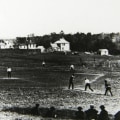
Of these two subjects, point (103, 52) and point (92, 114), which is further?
point (103, 52)

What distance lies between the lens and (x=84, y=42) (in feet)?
440

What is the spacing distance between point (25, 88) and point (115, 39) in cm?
9859

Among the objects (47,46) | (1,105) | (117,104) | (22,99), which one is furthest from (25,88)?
(47,46)

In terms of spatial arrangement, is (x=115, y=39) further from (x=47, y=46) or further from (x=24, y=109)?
(x=24, y=109)

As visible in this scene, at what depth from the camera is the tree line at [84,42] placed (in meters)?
123

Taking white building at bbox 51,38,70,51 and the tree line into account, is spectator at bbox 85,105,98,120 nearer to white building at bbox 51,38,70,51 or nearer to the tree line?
the tree line

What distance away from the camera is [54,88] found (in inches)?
1316

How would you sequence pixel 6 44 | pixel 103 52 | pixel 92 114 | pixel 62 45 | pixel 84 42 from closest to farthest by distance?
1. pixel 92 114
2. pixel 103 52
3. pixel 84 42
4. pixel 62 45
5. pixel 6 44

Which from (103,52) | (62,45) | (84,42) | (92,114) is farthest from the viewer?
(62,45)

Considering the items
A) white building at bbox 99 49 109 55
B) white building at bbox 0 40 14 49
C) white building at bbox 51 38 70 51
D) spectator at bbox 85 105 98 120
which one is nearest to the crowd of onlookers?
spectator at bbox 85 105 98 120

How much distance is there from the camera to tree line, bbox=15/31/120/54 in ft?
403

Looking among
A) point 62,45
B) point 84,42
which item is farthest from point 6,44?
point 84,42

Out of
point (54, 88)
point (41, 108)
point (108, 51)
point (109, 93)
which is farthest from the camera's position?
point (108, 51)

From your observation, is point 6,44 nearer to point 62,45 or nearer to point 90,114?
point 62,45
